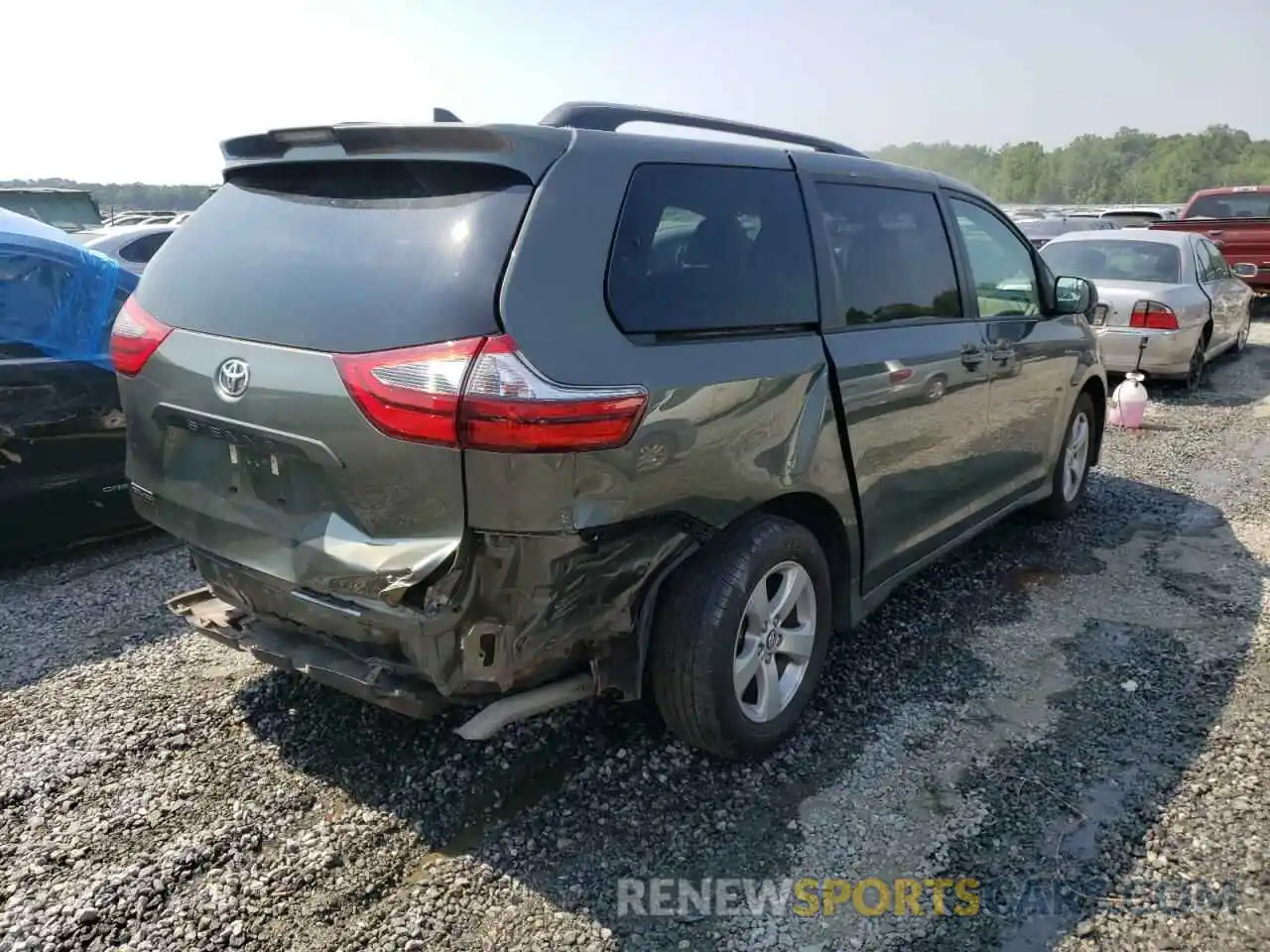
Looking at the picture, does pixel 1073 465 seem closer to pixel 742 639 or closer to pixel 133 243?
pixel 742 639

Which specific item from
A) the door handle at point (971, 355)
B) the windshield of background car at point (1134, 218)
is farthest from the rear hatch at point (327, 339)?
the windshield of background car at point (1134, 218)

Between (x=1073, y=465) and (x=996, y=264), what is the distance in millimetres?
1606

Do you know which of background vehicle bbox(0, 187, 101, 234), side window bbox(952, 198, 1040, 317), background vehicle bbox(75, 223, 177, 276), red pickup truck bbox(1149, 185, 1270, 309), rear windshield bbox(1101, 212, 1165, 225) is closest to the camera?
side window bbox(952, 198, 1040, 317)

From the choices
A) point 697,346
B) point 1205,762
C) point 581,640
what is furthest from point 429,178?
point 1205,762

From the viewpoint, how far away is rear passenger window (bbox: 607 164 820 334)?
252 centimetres

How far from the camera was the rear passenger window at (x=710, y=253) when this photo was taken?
8.25ft

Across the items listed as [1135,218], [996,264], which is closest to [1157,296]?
[996,264]

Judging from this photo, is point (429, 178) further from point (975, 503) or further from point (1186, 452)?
point (1186, 452)

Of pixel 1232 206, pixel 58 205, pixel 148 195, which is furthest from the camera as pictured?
pixel 148 195

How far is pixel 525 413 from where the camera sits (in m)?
2.18

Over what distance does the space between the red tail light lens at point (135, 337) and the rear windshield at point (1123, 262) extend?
28.4ft

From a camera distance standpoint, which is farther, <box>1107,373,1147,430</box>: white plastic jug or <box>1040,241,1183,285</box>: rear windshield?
<box>1040,241,1183,285</box>: rear windshield

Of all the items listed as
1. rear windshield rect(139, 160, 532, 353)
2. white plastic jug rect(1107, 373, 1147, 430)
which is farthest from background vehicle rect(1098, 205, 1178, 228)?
rear windshield rect(139, 160, 532, 353)

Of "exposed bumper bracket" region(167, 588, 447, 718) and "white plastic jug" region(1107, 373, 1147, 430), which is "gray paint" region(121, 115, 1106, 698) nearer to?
"exposed bumper bracket" region(167, 588, 447, 718)
